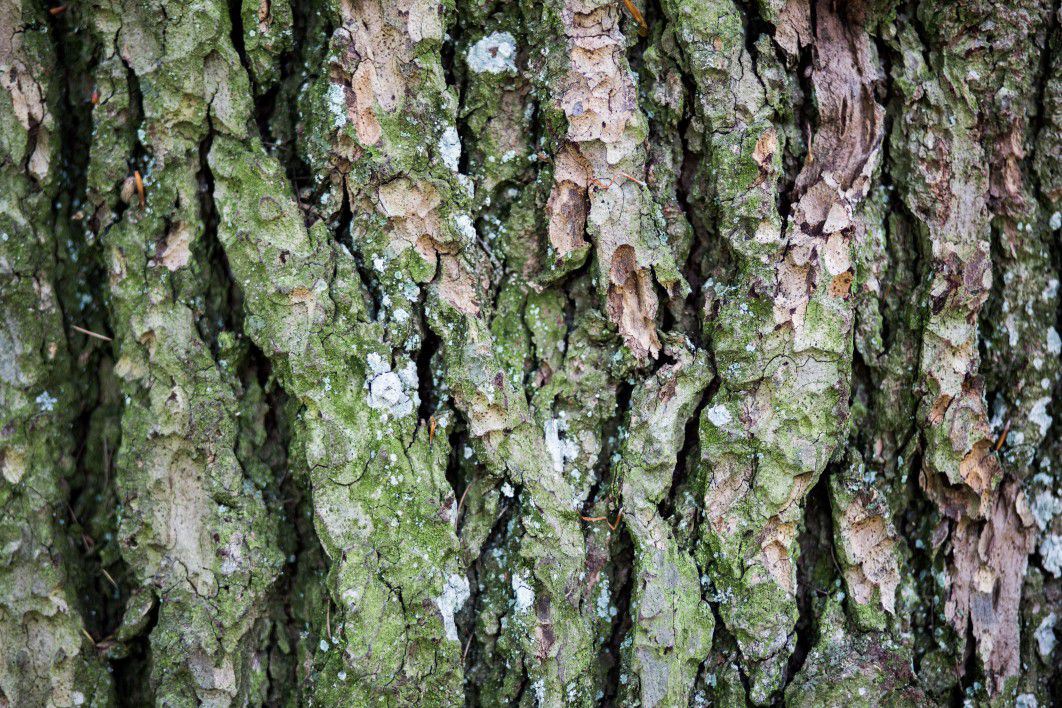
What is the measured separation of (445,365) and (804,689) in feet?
3.23

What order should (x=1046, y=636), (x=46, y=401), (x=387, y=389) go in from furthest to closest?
(x=1046, y=636)
(x=46, y=401)
(x=387, y=389)

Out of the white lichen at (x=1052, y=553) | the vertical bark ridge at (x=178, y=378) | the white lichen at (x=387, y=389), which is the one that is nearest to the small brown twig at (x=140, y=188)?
the vertical bark ridge at (x=178, y=378)

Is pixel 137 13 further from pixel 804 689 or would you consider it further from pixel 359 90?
pixel 804 689

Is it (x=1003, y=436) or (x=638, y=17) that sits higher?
(x=638, y=17)

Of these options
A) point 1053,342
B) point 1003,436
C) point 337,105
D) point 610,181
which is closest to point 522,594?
point 610,181

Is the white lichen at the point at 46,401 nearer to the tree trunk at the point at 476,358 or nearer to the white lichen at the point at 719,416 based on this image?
the tree trunk at the point at 476,358

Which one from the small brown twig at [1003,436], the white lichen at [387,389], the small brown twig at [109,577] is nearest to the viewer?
the white lichen at [387,389]

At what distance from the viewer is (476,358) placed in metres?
1.58

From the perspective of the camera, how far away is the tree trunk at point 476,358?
61.9 inches

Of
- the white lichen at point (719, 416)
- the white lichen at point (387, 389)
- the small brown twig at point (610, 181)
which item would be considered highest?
the small brown twig at point (610, 181)

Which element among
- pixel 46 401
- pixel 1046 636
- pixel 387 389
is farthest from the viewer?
pixel 1046 636

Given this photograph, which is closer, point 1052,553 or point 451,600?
point 451,600

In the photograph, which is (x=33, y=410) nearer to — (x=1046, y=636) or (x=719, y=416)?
(x=719, y=416)

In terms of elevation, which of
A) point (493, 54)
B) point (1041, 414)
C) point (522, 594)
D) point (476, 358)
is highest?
point (493, 54)
